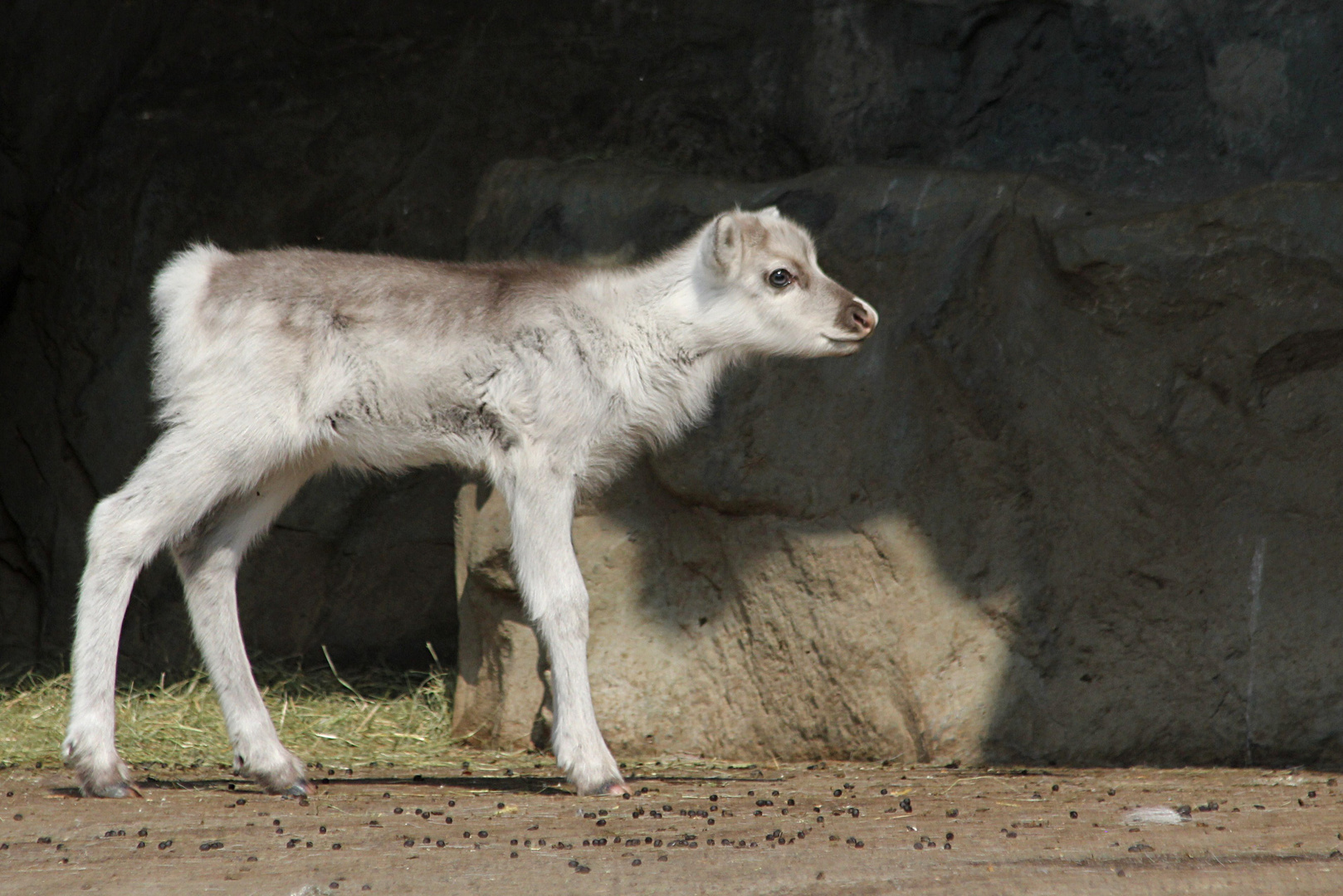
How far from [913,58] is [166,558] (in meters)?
5.04

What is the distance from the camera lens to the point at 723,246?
6324 mm

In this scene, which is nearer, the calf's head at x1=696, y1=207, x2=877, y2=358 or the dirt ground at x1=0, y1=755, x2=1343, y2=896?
the dirt ground at x1=0, y1=755, x2=1343, y2=896

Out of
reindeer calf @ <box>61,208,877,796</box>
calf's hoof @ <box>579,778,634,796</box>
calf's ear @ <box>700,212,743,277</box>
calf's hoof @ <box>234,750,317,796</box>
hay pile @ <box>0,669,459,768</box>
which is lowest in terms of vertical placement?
hay pile @ <box>0,669,459,768</box>

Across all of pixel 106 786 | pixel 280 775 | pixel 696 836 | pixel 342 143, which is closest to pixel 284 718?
pixel 280 775

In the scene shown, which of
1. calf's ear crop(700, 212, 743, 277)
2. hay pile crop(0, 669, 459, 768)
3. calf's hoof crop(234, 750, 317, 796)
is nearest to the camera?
calf's hoof crop(234, 750, 317, 796)

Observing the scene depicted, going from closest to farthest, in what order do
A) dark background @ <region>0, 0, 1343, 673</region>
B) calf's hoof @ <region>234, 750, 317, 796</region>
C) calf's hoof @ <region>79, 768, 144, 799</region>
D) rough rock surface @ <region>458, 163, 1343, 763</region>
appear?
1. calf's hoof @ <region>79, 768, 144, 799</region>
2. calf's hoof @ <region>234, 750, 317, 796</region>
3. rough rock surface @ <region>458, 163, 1343, 763</region>
4. dark background @ <region>0, 0, 1343, 673</region>

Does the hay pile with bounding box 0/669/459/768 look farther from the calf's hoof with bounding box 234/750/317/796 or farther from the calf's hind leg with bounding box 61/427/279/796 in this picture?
the calf's hind leg with bounding box 61/427/279/796

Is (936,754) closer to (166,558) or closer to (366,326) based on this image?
(366,326)

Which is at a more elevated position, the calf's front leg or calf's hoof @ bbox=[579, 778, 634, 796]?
the calf's front leg

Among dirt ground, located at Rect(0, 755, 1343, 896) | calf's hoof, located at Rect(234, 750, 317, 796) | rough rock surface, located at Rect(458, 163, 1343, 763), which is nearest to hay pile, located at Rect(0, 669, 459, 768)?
rough rock surface, located at Rect(458, 163, 1343, 763)

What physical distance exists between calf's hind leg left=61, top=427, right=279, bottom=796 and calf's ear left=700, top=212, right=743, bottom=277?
78.6 inches

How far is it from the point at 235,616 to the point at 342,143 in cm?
343

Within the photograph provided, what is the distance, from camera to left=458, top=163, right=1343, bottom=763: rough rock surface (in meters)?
6.64

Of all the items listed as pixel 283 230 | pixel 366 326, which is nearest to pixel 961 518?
pixel 366 326
